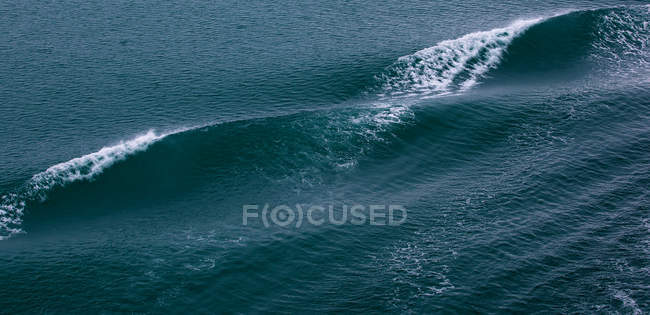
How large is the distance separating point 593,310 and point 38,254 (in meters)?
123

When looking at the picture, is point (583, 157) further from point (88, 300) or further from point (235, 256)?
point (88, 300)

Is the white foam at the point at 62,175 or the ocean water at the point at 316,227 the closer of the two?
the ocean water at the point at 316,227

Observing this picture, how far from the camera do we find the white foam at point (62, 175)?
553ft

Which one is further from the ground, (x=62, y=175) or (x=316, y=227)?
(x=62, y=175)

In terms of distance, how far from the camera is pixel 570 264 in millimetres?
155625

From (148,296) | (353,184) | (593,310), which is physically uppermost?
(353,184)

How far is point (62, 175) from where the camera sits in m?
182

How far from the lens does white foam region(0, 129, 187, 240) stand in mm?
168500

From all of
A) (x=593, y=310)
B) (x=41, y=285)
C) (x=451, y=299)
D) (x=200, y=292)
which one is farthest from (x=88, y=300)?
(x=593, y=310)

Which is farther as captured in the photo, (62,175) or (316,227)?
(62,175)

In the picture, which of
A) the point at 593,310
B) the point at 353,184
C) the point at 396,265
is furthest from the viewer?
the point at 353,184

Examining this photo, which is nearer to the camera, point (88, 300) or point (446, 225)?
point (88, 300)

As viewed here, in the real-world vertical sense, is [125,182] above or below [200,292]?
above

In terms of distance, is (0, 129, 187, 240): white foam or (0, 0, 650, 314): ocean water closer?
(0, 0, 650, 314): ocean water
